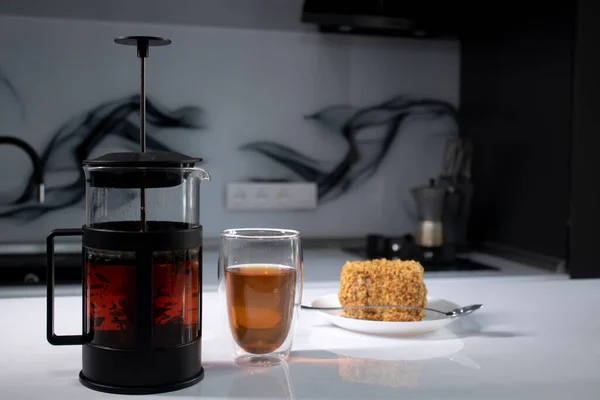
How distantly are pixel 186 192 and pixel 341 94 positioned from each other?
184cm

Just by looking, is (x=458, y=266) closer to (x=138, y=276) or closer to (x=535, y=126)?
(x=535, y=126)

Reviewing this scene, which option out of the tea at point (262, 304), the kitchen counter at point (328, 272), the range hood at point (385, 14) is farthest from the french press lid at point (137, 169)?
the range hood at point (385, 14)

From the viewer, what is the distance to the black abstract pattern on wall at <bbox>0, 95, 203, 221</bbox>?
2.34 metres

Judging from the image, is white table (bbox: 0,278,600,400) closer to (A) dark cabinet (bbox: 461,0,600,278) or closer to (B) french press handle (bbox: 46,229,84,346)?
(B) french press handle (bbox: 46,229,84,346)

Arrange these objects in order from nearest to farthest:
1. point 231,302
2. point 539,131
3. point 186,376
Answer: point 186,376, point 231,302, point 539,131

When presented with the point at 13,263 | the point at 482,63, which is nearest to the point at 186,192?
the point at 13,263

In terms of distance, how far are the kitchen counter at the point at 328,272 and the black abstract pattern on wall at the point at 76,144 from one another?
0.27 metres

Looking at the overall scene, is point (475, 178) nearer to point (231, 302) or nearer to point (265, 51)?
point (265, 51)

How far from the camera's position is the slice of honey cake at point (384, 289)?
3.40 feet

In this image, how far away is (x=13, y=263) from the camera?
2.24m

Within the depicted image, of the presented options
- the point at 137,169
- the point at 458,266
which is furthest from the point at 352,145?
the point at 137,169

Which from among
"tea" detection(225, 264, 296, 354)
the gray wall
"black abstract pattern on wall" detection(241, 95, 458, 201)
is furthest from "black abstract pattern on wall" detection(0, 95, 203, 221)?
"tea" detection(225, 264, 296, 354)

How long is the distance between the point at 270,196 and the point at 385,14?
72 centimetres

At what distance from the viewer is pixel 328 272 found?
208cm
